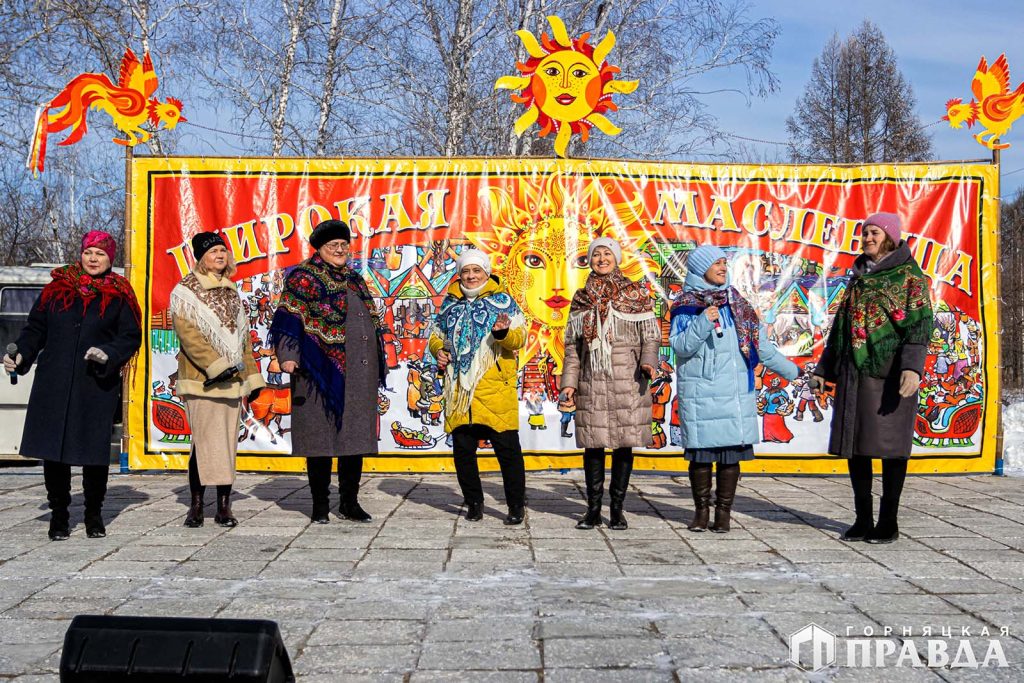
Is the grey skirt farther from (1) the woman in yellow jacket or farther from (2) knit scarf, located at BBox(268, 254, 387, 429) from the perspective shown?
(2) knit scarf, located at BBox(268, 254, 387, 429)

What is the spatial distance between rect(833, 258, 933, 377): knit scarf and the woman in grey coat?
3054 mm

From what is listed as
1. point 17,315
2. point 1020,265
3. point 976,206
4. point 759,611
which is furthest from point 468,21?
point 1020,265

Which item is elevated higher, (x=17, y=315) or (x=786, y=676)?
(x=17, y=315)

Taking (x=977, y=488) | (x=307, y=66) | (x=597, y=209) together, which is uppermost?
(x=307, y=66)

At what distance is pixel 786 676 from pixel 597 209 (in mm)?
6170

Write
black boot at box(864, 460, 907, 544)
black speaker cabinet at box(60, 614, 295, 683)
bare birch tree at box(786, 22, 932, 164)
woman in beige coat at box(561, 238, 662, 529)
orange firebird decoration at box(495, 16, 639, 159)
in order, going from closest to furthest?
black speaker cabinet at box(60, 614, 295, 683)
black boot at box(864, 460, 907, 544)
woman in beige coat at box(561, 238, 662, 529)
orange firebird decoration at box(495, 16, 639, 159)
bare birch tree at box(786, 22, 932, 164)

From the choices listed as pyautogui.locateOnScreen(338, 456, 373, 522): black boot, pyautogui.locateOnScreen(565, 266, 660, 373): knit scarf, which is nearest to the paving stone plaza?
pyautogui.locateOnScreen(338, 456, 373, 522): black boot

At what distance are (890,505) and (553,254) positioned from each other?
13.2 ft

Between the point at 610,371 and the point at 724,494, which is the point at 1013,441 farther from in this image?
the point at 610,371

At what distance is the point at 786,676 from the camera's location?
3.47 metres

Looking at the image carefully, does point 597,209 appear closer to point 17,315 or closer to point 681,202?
point 681,202

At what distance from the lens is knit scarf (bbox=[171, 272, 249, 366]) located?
6465mm

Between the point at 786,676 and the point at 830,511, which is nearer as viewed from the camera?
the point at 786,676

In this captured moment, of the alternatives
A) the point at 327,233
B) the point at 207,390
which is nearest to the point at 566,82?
the point at 327,233
